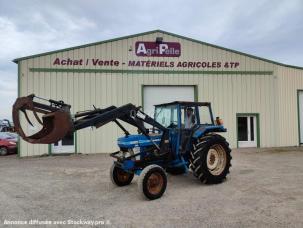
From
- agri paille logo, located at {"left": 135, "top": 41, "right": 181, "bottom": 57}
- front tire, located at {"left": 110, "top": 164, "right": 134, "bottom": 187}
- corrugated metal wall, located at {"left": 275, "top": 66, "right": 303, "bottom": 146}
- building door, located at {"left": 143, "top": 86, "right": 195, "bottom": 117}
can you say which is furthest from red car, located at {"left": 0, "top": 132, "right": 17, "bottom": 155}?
corrugated metal wall, located at {"left": 275, "top": 66, "right": 303, "bottom": 146}

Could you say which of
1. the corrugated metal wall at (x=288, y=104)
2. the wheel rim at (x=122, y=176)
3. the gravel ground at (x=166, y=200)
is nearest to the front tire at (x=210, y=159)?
the gravel ground at (x=166, y=200)

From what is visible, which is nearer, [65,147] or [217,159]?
[217,159]

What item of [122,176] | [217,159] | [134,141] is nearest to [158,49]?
[217,159]

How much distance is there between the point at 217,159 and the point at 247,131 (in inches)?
386

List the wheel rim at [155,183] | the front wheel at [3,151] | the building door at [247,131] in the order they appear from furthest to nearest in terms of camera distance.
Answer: the front wheel at [3,151] → the building door at [247,131] → the wheel rim at [155,183]

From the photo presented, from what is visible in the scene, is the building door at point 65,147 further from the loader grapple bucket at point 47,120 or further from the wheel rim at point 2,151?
the loader grapple bucket at point 47,120

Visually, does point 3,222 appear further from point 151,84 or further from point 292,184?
point 151,84

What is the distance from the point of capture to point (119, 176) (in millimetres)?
8180

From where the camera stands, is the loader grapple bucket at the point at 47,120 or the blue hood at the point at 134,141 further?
the blue hood at the point at 134,141

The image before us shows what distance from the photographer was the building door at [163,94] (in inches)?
665

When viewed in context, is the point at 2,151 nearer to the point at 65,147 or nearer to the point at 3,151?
the point at 3,151

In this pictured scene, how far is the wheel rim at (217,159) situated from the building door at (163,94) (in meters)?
8.52

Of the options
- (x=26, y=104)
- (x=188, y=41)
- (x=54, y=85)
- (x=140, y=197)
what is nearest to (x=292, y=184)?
(x=140, y=197)

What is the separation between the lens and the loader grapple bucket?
5.64 metres
